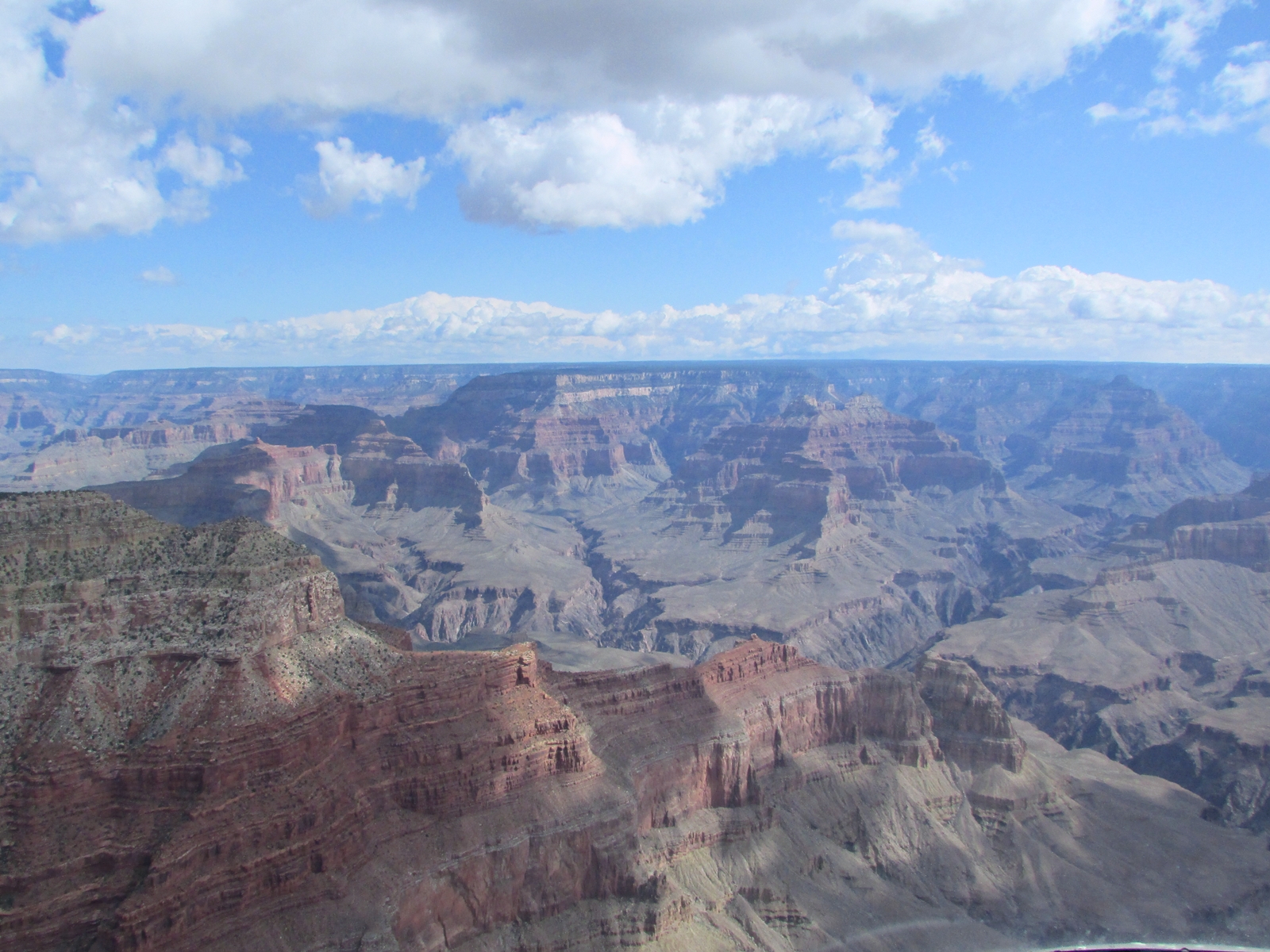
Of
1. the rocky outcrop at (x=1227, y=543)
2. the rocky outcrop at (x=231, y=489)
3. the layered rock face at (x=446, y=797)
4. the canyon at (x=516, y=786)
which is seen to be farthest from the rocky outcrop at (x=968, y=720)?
the rocky outcrop at (x=231, y=489)

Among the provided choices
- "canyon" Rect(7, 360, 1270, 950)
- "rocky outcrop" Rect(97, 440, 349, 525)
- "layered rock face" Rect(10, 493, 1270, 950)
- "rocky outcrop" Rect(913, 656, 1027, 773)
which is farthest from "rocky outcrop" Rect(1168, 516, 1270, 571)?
"rocky outcrop" Rect(97, 440, 349, 525)

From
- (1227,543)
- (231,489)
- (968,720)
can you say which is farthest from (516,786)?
(1227,543)

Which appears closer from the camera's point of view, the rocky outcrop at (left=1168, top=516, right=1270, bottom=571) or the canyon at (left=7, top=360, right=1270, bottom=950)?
the canyon at (left=7, top=360, right=1270, bottom=950)

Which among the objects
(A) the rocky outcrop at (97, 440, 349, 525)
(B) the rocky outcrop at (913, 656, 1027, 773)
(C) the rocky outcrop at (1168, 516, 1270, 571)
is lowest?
(C) the rocky outcrop at (1168, 516, 1270, 571)

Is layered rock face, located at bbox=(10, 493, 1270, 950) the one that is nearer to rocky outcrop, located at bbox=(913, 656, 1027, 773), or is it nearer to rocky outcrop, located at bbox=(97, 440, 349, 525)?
rocky outcrop, located at bbox=(913, 656, 1027, 773)

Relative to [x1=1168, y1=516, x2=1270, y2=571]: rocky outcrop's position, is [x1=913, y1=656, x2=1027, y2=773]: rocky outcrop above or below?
above

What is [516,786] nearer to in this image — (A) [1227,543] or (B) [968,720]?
(B) [968,720]

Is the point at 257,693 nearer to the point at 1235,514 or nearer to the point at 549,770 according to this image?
the point at 549,770

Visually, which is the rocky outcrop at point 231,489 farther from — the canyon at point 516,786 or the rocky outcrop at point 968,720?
the rocky outcrop at point 968,720

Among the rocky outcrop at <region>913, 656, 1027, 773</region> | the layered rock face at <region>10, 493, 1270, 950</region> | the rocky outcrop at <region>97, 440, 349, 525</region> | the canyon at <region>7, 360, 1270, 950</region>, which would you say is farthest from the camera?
the rocky outcrop at <region>97, 440, 349, 525</region>
